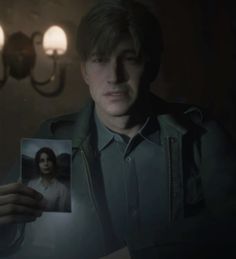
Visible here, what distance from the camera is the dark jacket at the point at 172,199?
148cm

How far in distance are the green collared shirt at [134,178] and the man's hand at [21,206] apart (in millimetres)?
219

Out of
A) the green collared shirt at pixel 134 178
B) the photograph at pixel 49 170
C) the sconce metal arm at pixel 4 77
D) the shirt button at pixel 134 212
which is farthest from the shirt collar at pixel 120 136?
the sconce metal arm at pixel 4 77

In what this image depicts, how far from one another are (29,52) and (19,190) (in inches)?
16.9

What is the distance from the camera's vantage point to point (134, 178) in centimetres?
150

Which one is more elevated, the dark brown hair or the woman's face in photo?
the dark brown hair

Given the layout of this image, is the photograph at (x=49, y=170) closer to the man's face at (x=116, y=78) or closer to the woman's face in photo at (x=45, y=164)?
the woman's face in photo at (x=45, y=164)

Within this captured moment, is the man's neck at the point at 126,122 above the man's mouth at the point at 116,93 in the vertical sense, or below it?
below

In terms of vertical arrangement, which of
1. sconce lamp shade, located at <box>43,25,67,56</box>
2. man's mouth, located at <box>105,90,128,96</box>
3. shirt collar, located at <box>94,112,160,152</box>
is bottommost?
shirt collar, located at <box>94,112,160,152</box>

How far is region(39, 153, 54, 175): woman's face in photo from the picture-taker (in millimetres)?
1506

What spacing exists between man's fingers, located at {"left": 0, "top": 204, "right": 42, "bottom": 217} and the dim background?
113 millimetres

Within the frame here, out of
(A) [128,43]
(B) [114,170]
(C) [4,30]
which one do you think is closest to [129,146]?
(B) [114,170]

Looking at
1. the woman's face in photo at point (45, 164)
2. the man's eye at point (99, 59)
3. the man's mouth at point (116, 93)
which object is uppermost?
the man's eye at point (99, 59)

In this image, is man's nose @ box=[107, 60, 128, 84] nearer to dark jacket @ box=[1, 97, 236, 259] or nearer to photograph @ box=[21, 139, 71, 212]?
dark jacket @ box=[1, 97, 236, 259]

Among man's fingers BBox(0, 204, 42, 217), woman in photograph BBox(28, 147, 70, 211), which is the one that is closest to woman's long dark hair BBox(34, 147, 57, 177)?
woman in photograph BBox(28, 147, 70, 211)
